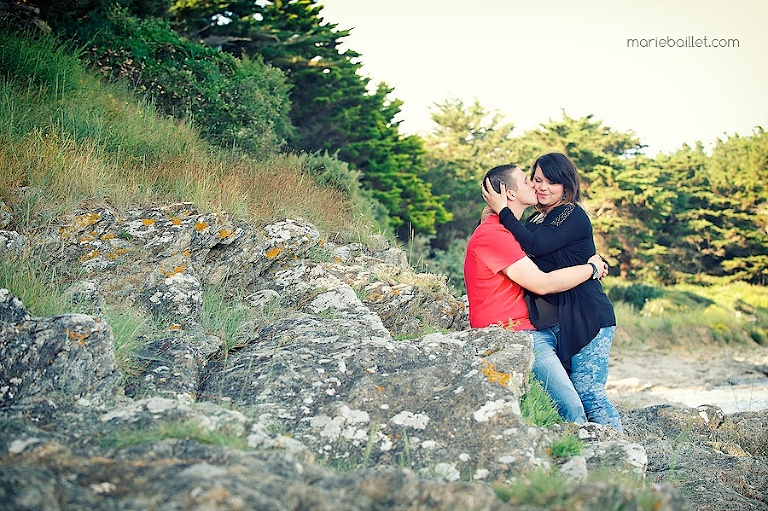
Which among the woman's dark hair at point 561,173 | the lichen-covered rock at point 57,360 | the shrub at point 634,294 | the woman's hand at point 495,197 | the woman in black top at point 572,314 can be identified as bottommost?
the shrub at point 634,294

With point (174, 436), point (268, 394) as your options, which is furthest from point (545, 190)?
point (174, 436)

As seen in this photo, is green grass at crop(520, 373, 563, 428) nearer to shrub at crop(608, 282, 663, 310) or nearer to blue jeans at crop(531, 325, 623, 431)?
blue jeans at crop(531, 325, 623, 431)

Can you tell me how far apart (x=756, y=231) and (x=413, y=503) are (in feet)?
115

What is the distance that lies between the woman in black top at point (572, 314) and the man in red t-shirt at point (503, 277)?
3.2 inches

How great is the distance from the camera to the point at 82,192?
566 cm

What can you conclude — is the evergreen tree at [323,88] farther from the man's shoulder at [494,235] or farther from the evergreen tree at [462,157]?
the man's shoulder at [494,235]

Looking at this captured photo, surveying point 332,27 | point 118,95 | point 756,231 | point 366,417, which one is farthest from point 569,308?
point 756,231

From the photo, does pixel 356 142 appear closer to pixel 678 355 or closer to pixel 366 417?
pixel 678 355

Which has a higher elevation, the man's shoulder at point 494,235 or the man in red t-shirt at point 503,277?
the man's shoulder at point 494,235

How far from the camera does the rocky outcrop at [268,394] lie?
2502 millimetres

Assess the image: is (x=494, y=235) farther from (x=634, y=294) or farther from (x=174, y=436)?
(x=634, y=294)

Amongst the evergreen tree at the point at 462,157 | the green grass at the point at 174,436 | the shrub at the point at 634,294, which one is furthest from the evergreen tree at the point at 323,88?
the green grass at the point at 174,436

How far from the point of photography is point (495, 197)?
541cm

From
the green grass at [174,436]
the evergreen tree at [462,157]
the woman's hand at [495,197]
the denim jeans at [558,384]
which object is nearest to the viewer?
the green grass at [174,436]
